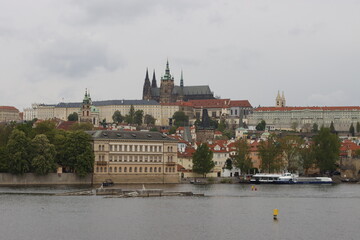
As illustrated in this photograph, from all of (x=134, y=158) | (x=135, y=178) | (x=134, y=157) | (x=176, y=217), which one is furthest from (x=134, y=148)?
(x=176, y=217)

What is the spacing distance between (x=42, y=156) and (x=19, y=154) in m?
2.58

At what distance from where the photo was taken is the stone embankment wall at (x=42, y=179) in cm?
9156

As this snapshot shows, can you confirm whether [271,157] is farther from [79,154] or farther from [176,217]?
[176,217]

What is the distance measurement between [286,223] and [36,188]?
123 feet

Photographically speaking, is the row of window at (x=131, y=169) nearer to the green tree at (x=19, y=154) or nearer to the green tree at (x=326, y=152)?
the green tree at (x=19, y=154)

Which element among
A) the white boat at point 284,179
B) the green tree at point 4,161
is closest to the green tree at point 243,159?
the white boat at point 284,179

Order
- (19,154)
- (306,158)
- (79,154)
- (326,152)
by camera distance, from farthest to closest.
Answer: (306,158) < (326,152) < (79,154) < (19,154)

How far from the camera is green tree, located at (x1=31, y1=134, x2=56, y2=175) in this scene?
91750 millimetres

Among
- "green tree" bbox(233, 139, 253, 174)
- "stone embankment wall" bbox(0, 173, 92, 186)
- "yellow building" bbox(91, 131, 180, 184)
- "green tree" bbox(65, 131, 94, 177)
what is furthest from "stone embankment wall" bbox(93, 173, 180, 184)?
"green tree" bbox(233, 139, 253, 174)

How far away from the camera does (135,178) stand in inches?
3976

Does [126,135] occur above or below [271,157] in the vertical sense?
above

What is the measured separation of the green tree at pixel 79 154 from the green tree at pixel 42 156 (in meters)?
2.25

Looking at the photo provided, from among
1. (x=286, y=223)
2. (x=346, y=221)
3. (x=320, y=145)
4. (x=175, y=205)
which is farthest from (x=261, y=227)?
(x=320, y=145)

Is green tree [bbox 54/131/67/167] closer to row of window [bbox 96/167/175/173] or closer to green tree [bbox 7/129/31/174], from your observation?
row of window [bbox 96/167/175/173]
